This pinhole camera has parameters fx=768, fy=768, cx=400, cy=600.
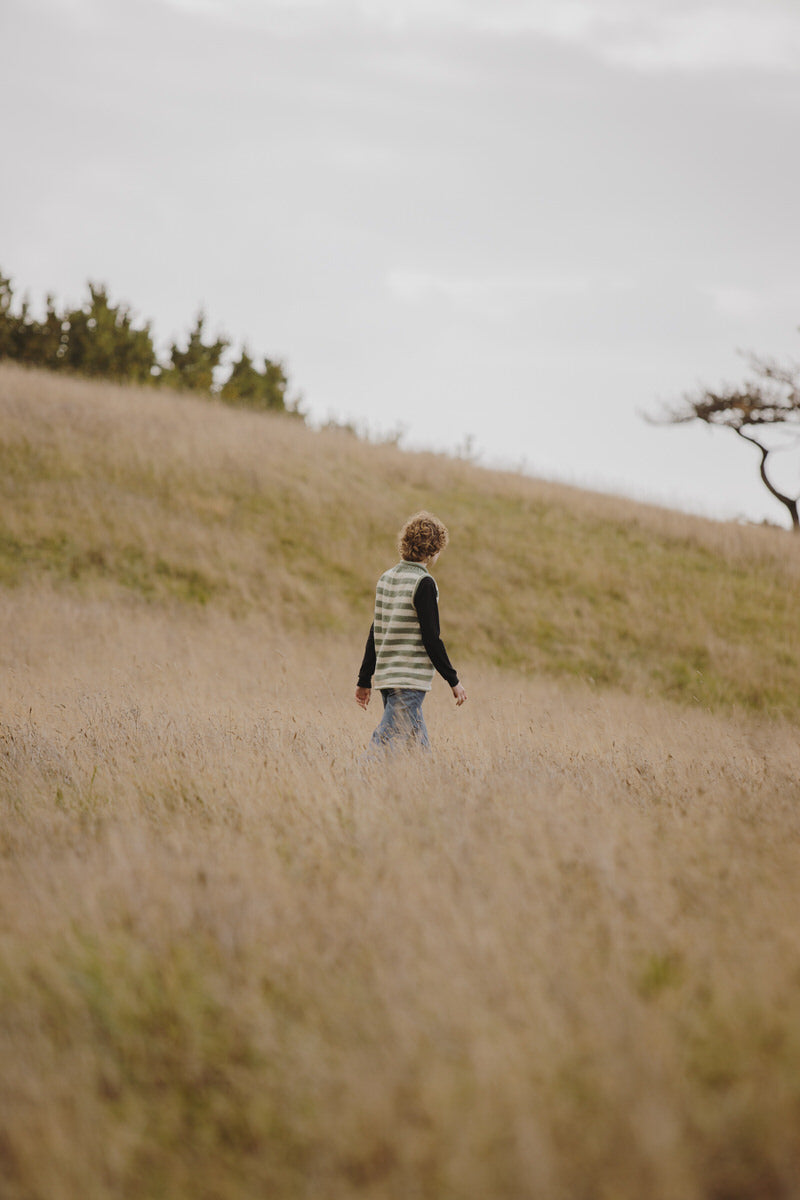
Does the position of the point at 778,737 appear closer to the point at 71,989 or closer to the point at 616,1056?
the point at 616,1056

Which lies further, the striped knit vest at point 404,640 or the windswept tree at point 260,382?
the windswept tree at point 260,382

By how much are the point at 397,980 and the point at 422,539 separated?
10.9ft

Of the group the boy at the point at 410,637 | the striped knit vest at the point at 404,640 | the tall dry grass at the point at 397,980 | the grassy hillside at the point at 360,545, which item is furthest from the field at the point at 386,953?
the grassy hillside at the point at 360,545

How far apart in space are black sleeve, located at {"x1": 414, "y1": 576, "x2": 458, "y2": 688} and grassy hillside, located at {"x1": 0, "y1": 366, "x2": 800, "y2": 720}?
24.2ft

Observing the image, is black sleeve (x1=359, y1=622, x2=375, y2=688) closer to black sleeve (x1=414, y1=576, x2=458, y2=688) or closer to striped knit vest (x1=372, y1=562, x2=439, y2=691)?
striped knit vest (x1=372, y1=562, x2=439, y2=691)

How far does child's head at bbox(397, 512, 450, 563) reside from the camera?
17.5 ft

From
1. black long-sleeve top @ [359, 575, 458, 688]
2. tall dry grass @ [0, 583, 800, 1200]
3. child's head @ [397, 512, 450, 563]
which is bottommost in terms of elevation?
tall dry grass @ [0, 583, 800, 1200]

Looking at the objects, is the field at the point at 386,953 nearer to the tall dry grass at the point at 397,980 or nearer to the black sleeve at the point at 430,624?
the tall dry grass at the point at 397,980

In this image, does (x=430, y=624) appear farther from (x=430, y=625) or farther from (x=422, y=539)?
(x=422, y=539)

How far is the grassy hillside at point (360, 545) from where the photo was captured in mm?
13070

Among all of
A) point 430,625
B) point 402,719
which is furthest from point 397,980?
point 430,625

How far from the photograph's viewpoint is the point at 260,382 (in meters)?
38.4

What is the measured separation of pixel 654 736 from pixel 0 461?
1416 cm

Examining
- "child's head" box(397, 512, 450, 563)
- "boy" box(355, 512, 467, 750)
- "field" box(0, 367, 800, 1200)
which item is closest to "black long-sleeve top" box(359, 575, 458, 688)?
"boy" box(355, 512, 467, 750)
